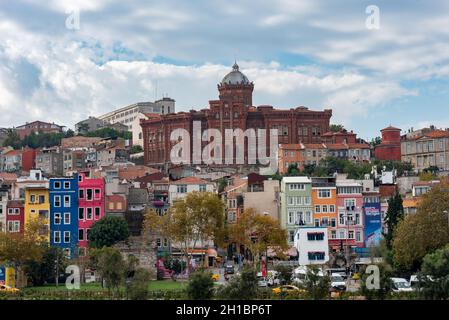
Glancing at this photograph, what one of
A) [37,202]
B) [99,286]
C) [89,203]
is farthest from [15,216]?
[99,286]

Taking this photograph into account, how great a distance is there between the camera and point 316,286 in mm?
40281

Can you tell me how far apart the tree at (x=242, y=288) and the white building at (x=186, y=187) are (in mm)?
33617

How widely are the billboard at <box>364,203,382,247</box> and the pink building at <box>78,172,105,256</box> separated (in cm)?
1658

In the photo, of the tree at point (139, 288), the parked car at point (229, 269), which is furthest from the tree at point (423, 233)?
the tree at point (139, 288)

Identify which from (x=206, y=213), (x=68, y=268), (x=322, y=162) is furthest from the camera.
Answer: (x=322, y=162)

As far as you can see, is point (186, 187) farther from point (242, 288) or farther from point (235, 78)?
point (235, 78)

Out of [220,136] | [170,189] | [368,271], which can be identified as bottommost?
[368,271]

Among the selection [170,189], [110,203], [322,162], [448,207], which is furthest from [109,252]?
[322,162]

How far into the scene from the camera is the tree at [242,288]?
39344mm

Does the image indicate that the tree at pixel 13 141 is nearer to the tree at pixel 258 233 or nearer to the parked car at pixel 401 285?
the tree at pixel 258 233

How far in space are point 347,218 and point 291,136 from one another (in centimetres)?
4555

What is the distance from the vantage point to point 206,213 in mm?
60438

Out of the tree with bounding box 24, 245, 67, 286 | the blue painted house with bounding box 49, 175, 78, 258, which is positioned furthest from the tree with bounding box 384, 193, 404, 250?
the tree with bounding box 24, 245, 67, 286

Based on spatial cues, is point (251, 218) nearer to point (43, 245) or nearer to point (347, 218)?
point (347, 218)
